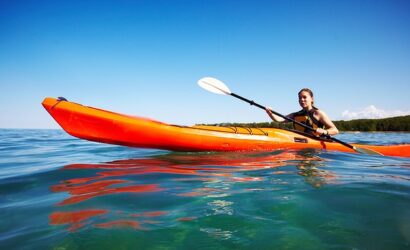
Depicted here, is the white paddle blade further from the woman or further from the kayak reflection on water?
the kayak reflection on water

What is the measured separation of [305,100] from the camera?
280 inches

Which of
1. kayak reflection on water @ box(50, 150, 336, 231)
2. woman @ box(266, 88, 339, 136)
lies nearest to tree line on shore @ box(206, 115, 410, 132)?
woman @ box(266, 88, 339, 136)

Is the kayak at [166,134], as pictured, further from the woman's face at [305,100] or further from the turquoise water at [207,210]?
the turquoise water at [207,210]

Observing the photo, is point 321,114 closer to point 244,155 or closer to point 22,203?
point 244,155

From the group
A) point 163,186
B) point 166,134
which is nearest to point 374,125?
point 166,134

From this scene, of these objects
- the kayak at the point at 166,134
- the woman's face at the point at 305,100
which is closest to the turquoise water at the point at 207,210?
the kayak at the point at 166,134

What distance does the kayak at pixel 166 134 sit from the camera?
5418 mm

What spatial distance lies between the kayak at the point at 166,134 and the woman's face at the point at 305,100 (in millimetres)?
841

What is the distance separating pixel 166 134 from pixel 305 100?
3672mm

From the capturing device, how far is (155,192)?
3.05 meters

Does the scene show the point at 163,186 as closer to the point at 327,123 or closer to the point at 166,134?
the point at 166,134

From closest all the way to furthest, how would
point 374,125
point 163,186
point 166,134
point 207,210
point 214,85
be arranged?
point 207,210, point 163,186, point 166,134, point 214,85, point 374,125

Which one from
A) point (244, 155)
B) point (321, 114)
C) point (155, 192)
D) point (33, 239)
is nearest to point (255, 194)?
point (155, 192)

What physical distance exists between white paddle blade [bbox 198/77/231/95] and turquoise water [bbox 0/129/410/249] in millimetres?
3384
